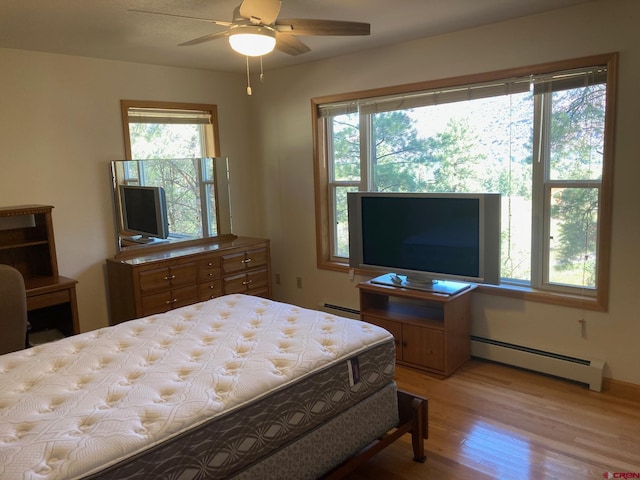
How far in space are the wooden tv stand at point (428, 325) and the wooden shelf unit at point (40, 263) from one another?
2129 millimetres

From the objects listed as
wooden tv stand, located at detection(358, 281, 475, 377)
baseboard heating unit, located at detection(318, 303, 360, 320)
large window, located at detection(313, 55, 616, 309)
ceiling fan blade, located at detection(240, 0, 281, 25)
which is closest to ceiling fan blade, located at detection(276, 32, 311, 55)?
ceiling fan blade, located at detection(240, 0, 281, 25)

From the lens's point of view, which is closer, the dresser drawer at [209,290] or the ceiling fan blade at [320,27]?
the ceiling fan blade at [320,27]

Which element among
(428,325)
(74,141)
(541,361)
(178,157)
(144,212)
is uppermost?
(74,141)

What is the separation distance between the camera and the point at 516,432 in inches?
108

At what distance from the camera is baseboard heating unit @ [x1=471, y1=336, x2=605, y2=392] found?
3168mm

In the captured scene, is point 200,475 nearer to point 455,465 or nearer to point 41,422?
point 41,422

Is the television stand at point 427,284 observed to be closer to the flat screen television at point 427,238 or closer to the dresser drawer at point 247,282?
the flat screen television at point 427,238

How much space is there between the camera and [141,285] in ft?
12.6

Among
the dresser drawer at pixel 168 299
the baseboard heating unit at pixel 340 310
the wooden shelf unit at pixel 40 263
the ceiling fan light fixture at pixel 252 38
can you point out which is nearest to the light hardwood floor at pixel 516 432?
the baseboard heating unit at pixel 340 310

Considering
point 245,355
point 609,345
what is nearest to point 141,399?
point 245,355

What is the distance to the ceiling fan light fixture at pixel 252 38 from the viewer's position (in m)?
2.34

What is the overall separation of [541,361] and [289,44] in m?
2.60

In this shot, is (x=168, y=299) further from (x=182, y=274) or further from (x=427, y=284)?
(x=427, y=284)

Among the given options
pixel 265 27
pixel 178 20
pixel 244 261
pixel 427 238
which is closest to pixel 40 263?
pixel 244 261
